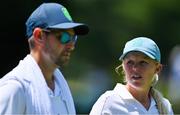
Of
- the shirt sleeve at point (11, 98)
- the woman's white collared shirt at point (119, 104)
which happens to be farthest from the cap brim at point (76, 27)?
the woman's white collared shirt at point (119, 104)

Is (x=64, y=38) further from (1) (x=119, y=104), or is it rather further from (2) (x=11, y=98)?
(1) (x=119, y=104)

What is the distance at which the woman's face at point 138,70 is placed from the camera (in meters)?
6.26

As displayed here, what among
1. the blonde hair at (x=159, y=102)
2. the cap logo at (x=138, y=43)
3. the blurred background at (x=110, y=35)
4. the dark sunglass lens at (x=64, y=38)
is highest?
the dark sunglass lens at (x=64, y=38)

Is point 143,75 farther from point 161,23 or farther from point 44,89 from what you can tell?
point 161,23

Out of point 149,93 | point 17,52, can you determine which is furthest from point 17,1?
point 149,93

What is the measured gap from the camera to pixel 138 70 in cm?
628

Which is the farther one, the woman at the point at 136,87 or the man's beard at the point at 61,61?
the woman at the point at 136,87

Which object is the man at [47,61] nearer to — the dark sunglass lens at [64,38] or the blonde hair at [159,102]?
the dark sunglass lens at [64,38]

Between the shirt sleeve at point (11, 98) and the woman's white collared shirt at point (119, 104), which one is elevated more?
the shirt sleeve at point (11, 98)

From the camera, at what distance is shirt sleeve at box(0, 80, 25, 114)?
4.85 meters

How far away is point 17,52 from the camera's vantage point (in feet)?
60.9

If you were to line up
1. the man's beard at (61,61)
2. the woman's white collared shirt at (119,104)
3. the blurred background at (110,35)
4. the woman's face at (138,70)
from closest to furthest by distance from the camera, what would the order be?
the man's beard at (61,61), the woman's white collared shirt at (119,104), the woman's face at (138,70), the blurred background at (110,35)

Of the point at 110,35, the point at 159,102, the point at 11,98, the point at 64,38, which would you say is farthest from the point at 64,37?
the point at 110,35

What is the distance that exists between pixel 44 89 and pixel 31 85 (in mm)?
107
